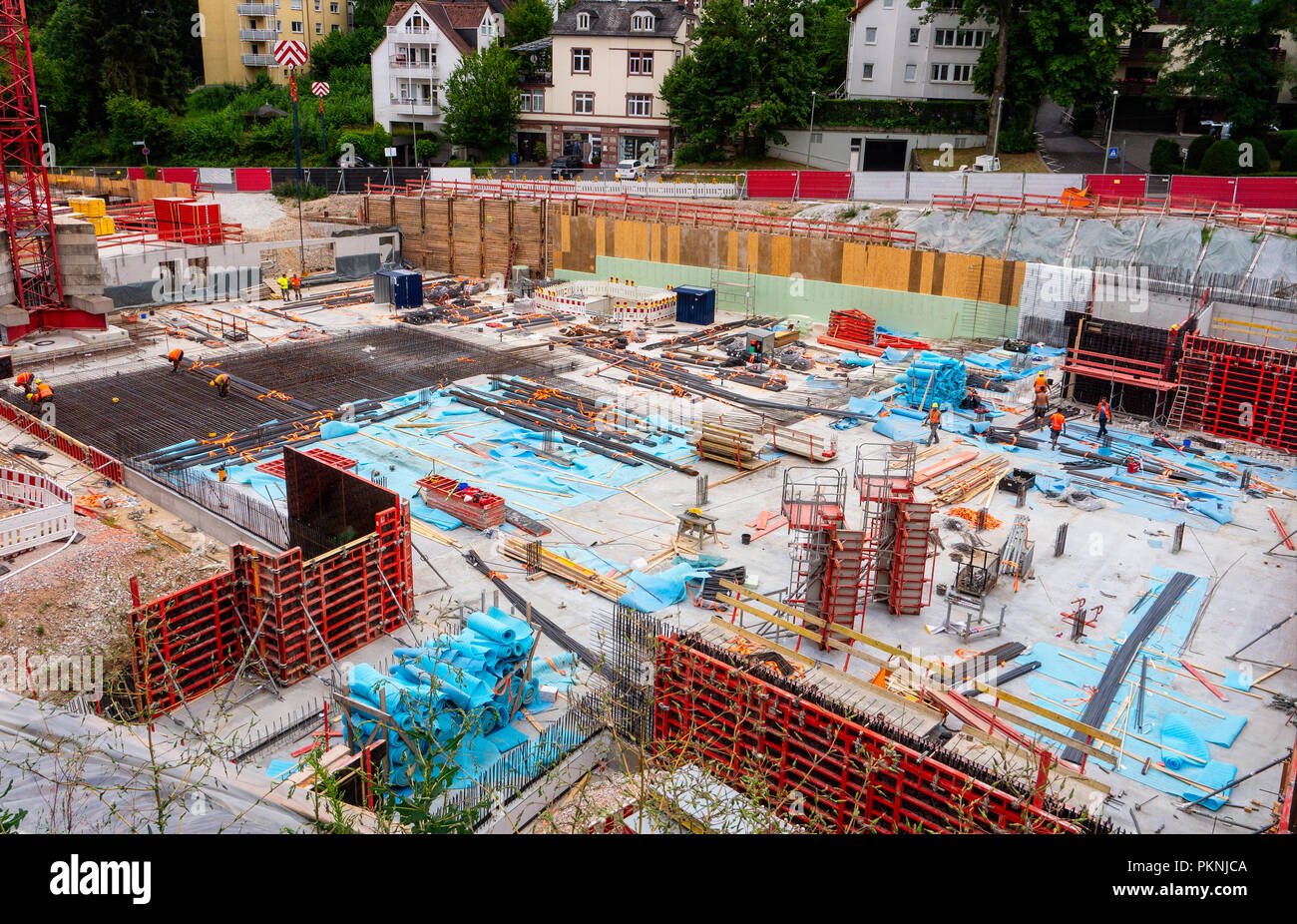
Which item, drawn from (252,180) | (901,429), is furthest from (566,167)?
(901,429)

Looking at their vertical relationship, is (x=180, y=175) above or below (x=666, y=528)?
above

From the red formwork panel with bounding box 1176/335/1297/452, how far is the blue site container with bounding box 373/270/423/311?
76.5 ft

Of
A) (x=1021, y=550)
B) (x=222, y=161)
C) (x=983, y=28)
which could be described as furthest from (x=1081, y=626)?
(x=222, y=161)

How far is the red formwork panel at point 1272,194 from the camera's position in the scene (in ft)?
119

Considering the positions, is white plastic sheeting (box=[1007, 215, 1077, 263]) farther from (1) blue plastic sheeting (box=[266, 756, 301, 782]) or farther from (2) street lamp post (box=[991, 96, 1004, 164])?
(1) blue plastic sheeting (box=[266, 756, 301, 782])

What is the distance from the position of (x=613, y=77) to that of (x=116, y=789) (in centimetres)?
5669

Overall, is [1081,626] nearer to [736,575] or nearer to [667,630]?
[736,575]

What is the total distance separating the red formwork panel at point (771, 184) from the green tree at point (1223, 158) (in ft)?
55.6

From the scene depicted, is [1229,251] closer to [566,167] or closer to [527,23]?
[566,167]

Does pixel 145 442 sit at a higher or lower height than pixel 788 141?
lower

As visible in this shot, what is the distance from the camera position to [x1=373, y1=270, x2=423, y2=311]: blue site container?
118ft

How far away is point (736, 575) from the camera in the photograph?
17.6 m

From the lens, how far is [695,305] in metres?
34.8
